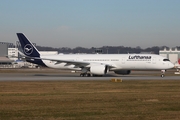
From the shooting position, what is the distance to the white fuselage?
50.0 metres

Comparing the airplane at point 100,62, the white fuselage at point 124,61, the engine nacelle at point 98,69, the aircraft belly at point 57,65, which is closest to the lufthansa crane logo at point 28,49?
the airplane at point 100,62

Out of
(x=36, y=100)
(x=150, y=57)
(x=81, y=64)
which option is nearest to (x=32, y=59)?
(x=81, y=64)

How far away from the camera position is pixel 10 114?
606 inches

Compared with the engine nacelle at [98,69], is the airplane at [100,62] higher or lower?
higher

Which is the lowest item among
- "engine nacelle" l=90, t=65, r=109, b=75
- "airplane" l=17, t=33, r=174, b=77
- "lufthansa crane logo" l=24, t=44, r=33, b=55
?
"engine nacelle" l=90, t=65, r=109, b=75

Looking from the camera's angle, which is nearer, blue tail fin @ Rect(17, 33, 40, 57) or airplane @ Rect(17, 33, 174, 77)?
airplane @ Rect(17, 33, 174, 77)

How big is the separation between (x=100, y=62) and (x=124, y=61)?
3858 millimetres

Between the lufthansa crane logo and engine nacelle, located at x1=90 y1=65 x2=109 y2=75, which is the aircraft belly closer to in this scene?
the lufthansa crane logo

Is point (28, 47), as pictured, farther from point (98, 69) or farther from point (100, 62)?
point (98, 69)

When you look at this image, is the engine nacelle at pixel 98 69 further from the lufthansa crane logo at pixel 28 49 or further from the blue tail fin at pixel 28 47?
the lufthansa crane logo at pixel 28 49

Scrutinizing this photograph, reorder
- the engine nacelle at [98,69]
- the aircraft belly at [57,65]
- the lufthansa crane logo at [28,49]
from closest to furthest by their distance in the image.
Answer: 1. the engine nacelle at [98,69]
2. the aircraft belly at [57,65]
3. the lufthansa crane logo at [28,49]

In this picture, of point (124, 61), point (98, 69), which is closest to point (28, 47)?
point (98, 69)

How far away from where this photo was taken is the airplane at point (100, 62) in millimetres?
50062

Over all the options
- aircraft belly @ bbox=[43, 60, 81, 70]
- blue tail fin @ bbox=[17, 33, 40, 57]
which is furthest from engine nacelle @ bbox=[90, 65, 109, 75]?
blue tail fin @ bbox=[17, 33, 40, 57]
